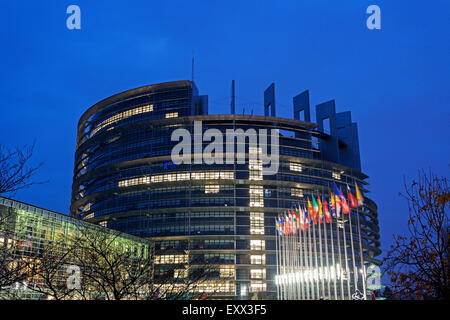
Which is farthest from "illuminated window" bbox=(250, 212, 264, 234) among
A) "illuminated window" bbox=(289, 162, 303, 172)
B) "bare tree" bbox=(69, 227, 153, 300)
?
"bare tree" bbox=(69, 227, 153, 300)

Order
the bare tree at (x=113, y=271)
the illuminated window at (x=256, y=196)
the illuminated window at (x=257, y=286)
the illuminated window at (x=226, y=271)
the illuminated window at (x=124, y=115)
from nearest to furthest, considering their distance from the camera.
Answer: the bare tree at (x=113, y=271) < the illuminated window at (x=226, y=271) < the illuminated window at (x=257, y=286) < the illuminated window at (x=256, y=196) < the illuminated window at (x=124, y=115)

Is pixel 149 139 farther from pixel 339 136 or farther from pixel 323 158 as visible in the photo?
pixel 339 136

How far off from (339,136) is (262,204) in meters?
38.6

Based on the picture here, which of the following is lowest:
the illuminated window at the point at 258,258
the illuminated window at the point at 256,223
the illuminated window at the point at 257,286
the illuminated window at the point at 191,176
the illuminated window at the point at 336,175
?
the illuminated window at the point at 257,286

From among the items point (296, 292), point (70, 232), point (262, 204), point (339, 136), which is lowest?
point (296, 292)

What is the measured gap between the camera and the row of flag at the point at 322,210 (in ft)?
150

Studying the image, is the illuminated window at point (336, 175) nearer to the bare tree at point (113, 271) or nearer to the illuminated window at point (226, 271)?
the illuminated window at point (226, 271)

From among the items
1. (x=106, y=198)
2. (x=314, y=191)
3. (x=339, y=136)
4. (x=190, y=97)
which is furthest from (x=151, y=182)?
(x=339, y=136)

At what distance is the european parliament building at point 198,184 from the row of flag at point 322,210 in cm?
1900

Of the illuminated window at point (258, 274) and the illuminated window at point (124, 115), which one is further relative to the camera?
the illuminated window at point (124, 115)

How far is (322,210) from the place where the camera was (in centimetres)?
5722

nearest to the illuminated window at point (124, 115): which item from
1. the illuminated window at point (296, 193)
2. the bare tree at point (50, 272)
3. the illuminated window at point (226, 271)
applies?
the illuminated window at point (296, 193)

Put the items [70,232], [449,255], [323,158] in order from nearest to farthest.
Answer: [449,255] → [70,232] → [323,158]
